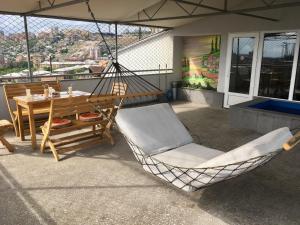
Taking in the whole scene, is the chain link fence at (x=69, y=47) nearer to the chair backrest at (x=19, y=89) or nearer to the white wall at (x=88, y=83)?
the white wall at (x=88, y=83)

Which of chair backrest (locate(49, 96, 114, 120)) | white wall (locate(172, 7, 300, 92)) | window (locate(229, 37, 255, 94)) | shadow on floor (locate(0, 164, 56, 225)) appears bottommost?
shadow on floor (locate(0, 164, 56, 225))

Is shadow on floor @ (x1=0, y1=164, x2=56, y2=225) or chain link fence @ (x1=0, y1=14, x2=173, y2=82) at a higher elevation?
chain link fence @ (x1=0, y1=14, x2=173, y2=82)

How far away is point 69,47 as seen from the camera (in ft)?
22.9

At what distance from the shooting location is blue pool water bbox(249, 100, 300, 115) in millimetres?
5730

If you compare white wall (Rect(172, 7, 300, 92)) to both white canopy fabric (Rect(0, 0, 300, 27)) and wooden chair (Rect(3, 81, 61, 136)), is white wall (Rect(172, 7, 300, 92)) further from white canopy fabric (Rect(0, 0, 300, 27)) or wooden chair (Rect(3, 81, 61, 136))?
wooden chair (Rect(3, 81, 61, 136))

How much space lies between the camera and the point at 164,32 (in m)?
8.45

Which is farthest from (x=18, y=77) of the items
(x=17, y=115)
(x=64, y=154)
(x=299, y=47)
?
(x=299, y=47)

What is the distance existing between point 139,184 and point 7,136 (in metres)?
3.05

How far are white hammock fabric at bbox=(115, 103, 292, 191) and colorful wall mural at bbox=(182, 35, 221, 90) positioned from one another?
464 cm

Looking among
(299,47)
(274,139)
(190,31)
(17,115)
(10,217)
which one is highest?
(190,31)

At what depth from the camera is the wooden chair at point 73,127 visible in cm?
376

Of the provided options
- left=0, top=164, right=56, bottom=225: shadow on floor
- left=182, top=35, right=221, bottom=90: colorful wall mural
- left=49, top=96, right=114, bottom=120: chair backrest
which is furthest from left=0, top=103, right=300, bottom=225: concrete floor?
left=182, top=35, right=221, bottom=90: colorful wall mural

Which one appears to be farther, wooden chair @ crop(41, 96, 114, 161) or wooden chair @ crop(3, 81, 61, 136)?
wooden chair @ crop(3, 81, 61, 136)

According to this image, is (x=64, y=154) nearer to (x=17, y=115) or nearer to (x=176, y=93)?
(x=17, y=115)
